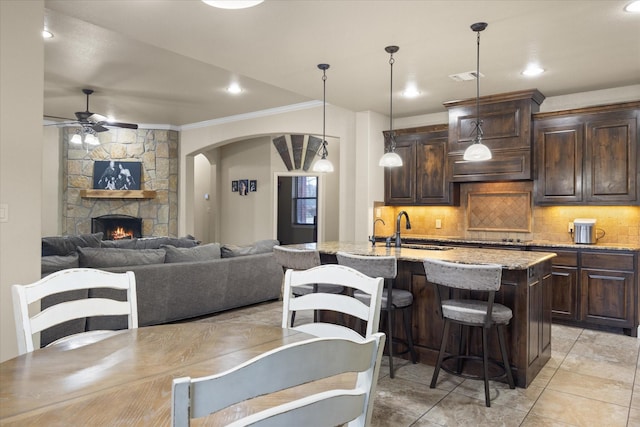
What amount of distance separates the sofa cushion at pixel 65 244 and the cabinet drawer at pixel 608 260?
528cm

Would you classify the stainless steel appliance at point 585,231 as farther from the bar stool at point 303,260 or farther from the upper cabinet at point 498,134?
the bar stool at point 303,260

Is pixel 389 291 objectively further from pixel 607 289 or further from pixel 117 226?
pixel 117 226

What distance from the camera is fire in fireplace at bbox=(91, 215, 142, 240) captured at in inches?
336

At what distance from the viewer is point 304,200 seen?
1095 cm

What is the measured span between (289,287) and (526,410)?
1.84 metres

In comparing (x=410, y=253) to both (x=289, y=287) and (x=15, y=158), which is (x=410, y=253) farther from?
(x=15, y=158)

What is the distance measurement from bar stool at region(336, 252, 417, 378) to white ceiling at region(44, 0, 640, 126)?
176cm

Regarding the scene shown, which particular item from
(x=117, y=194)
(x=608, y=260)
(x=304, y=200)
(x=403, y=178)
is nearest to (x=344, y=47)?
(x=403, y=178)

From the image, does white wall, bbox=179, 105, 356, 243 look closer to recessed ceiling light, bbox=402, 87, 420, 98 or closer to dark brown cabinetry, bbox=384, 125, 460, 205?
dark brown cabinetry, bbox=384, 125, 460, 205

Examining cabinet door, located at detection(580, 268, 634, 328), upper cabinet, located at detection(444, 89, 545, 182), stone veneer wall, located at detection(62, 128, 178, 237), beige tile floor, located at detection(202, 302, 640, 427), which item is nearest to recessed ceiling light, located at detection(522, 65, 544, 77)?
upper cabinet, located at detection(444, 89, 545, 182)

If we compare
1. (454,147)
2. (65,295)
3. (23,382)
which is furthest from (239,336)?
(454,147)

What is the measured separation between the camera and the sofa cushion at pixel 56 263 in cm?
356

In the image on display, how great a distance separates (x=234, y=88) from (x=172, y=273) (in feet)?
8.82

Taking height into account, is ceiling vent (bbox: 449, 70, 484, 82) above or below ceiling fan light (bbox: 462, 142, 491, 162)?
above
